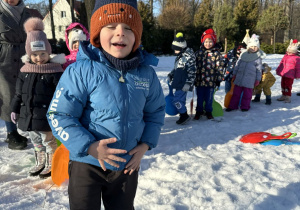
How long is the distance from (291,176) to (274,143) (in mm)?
1147

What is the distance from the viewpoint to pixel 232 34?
2652 centimetres

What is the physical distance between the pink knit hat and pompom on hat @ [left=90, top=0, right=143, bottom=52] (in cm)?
150

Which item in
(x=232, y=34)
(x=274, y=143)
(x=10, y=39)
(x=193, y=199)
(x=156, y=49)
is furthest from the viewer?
(x=232, y=34)

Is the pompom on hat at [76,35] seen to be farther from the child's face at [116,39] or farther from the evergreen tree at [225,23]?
the evergreen tree at [225,23]

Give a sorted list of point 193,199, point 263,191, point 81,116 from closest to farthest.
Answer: point 81,116 → point 193,199 → point 263,191

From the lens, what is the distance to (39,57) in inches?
107

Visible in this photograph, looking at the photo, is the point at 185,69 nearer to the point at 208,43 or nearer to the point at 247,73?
the point at 208,43

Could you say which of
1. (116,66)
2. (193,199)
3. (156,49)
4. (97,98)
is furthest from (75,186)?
(156,49)

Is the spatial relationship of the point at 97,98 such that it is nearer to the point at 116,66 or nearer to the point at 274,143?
the point at 116,66

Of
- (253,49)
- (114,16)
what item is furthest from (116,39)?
(253,49)

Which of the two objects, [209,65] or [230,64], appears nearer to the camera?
[209,65]

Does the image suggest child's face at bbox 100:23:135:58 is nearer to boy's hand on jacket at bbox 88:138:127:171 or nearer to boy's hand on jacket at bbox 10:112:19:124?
boy's hand on jacket at bbox 88:138:127:171

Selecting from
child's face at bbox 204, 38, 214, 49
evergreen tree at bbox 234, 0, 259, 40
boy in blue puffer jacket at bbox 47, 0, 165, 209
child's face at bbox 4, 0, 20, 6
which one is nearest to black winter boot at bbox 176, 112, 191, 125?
child's face at bbox 204, 38, 214, 49

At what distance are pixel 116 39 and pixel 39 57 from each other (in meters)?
1.70
